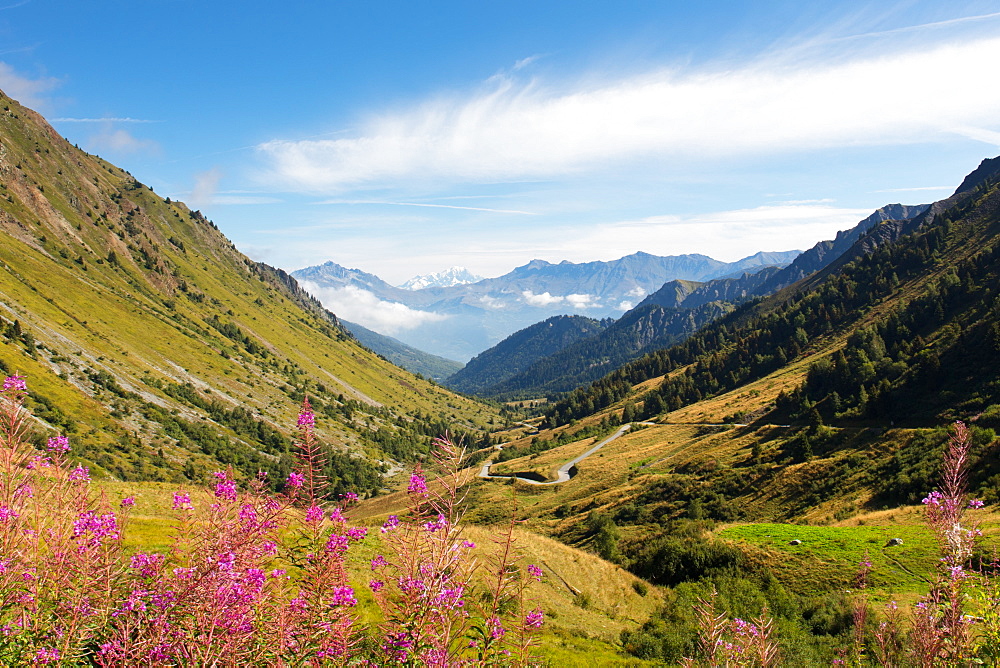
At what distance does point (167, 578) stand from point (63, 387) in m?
169

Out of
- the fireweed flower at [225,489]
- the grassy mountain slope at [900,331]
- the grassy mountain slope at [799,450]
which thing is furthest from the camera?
the grassy mountain slope at [900,331]

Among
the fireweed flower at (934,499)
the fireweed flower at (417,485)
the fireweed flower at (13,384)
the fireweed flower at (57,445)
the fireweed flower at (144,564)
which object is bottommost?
the fireweed flower at (934,499)

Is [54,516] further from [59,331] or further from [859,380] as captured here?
[59,331]

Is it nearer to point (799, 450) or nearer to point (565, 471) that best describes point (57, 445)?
point (799, 450)

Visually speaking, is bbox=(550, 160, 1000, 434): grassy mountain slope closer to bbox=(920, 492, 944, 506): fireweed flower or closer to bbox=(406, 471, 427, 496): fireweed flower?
bbox=(920, 492, 944, 506): fireweed flower

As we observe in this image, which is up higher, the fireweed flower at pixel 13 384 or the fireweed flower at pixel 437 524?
the fireweed flower at pixel 13 384

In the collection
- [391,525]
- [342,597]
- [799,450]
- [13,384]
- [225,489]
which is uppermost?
[13,384]

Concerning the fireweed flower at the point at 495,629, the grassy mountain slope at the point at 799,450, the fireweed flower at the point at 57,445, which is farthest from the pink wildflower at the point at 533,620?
the grassy mountain slope at the point at 799,450

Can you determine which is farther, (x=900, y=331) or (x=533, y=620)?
(x=900, y=331)

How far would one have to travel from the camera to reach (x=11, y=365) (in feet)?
397

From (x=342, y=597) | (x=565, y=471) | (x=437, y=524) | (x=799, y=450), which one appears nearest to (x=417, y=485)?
(x=437, y=524)

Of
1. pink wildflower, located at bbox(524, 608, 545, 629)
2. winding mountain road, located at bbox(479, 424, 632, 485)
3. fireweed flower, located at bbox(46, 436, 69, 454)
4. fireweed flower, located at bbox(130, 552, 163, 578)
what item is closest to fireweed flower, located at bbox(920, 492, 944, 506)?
pink wildflower, located at bbox(524, 608, 545, 629)

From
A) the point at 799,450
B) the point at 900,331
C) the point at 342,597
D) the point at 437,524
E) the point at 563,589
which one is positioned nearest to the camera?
the point at 342,597

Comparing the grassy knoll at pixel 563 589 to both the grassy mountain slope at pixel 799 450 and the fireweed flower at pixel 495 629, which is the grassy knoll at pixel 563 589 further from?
the fireweed flower at pixel 495 629
